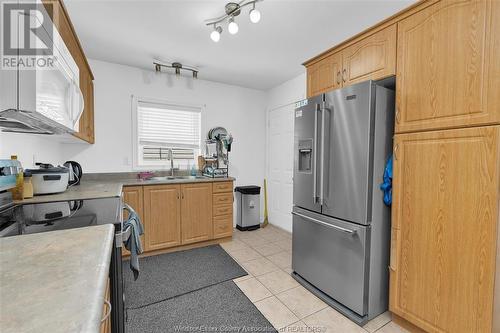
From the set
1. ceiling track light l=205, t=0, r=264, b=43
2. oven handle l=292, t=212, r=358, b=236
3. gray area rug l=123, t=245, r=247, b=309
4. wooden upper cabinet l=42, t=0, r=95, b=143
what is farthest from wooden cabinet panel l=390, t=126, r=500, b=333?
wooden upper cabinet l=42, t=0, r=95, b=143

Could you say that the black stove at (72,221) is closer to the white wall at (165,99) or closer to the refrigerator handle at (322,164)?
the refrigerator handle at (322,164)

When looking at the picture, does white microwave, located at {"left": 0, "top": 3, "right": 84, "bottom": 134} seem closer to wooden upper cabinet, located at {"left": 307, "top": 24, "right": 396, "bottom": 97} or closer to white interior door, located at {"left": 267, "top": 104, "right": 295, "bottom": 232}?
wooden upper cabinet, located at {"left": 307, "top": 24, "right": 396, "bottom": 97}

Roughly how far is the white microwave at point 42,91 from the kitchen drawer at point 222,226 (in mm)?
2201

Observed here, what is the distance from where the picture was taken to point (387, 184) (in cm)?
170

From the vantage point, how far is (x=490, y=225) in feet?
4.05

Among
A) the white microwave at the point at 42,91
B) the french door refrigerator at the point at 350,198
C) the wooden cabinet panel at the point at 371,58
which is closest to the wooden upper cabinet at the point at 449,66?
the wooden cabinet panel at the point at 371,58

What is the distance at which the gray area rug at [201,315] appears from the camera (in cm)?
166

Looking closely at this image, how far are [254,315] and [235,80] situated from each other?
3.27 meters

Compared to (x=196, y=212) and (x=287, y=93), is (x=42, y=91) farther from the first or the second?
(x=287, y=93)

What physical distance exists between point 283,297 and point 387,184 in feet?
4.27

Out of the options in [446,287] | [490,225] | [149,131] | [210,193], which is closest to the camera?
[490,225]

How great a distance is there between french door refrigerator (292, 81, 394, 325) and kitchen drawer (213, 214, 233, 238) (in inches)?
60.0

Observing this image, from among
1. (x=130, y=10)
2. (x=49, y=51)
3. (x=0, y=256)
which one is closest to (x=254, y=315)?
(x=0, y=256)

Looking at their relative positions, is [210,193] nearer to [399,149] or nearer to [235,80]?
[235,80]
